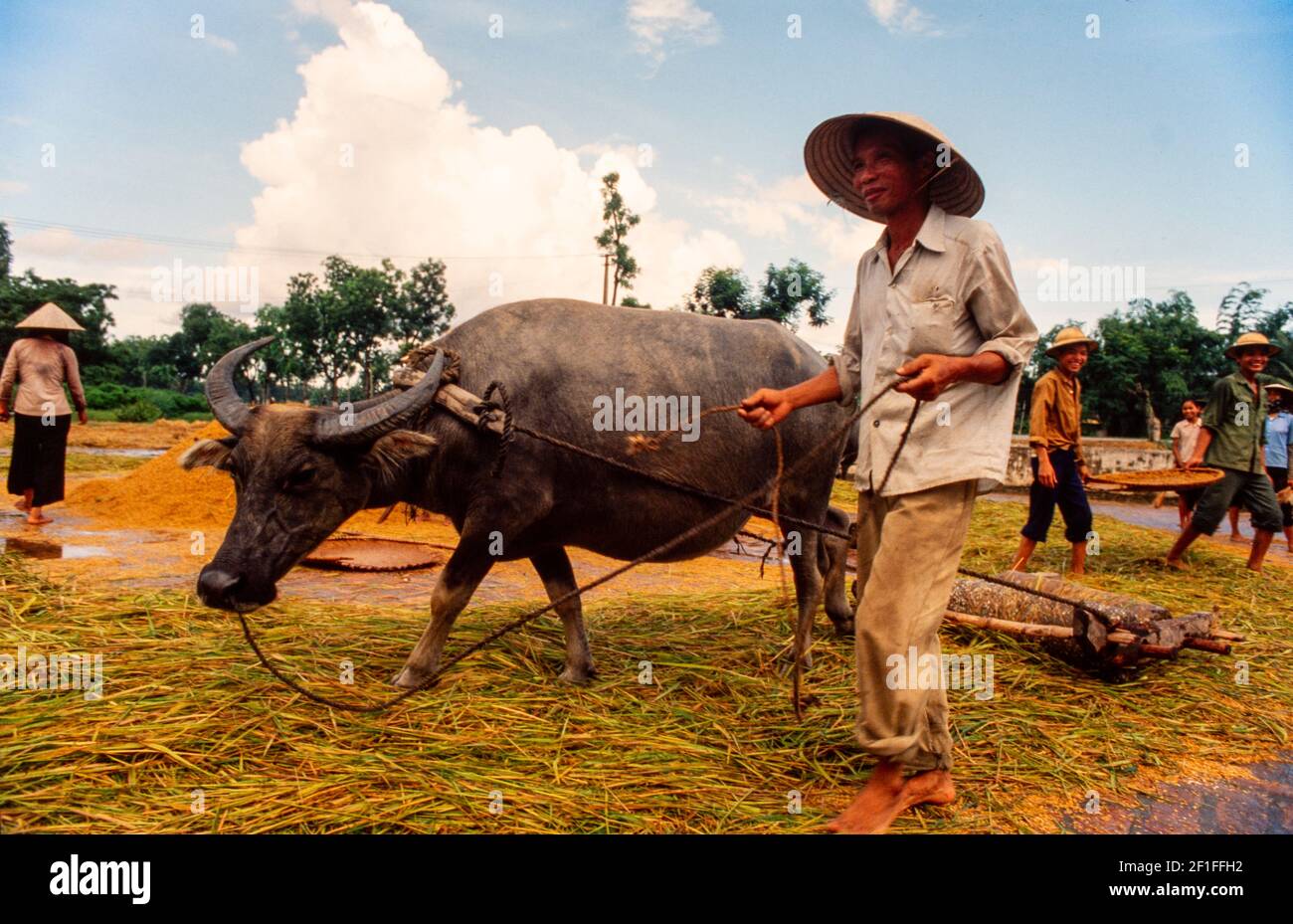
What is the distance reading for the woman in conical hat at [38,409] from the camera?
707 centimetres

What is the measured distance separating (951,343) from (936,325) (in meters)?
0.08

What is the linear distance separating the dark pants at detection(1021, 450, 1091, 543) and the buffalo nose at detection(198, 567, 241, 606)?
5770mm

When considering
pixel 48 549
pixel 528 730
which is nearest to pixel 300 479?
pixel 528 730

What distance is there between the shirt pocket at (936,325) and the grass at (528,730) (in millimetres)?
1528

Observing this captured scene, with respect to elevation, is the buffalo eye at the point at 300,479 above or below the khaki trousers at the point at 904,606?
above

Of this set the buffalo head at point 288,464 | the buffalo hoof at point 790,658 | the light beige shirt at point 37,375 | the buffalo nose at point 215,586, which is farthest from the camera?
the light beige shirt at point 37,375

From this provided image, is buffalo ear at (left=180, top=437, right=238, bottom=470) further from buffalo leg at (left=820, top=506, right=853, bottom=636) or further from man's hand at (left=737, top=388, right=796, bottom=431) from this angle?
buffalo leg at (left=820, top=506, right=853, bottom=636)

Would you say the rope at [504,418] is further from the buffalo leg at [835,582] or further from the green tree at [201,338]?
the green tree at [201,338]

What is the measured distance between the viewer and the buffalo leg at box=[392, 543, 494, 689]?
128 inches

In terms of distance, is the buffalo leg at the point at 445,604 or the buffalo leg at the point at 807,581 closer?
the buffalo leg at the point at 445,604

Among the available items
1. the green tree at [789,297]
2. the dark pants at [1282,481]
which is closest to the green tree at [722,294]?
the green tree at [789,297]

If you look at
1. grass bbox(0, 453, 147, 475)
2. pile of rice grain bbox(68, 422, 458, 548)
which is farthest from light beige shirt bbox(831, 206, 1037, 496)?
grass bbox(0, 453, 147, 475)

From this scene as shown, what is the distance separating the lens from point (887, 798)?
7.90 ft
